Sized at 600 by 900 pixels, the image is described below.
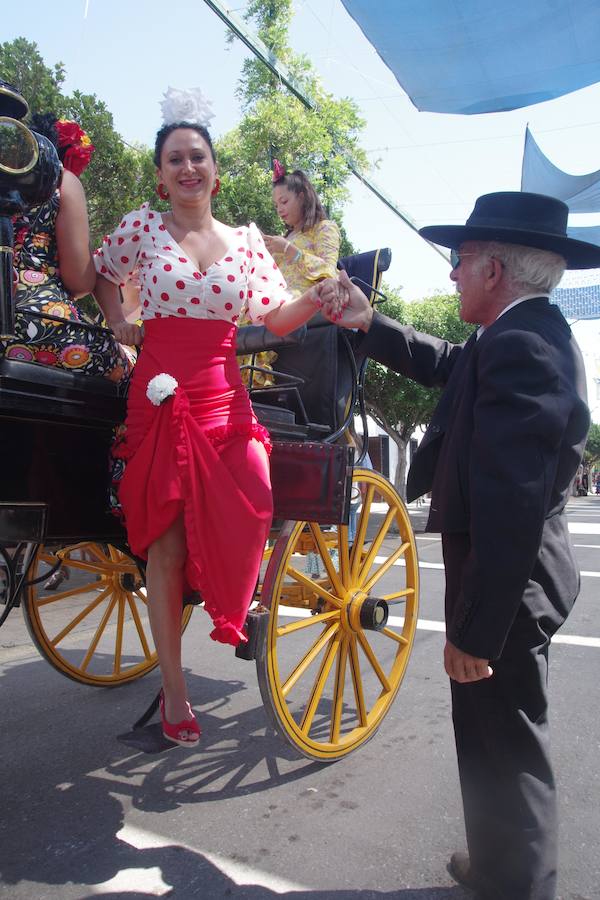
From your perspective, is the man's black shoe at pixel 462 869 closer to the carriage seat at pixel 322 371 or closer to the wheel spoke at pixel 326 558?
the wheel spoke at pixel 326 558

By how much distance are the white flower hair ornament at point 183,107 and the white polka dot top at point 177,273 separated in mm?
305

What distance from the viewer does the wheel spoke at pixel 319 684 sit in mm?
2783

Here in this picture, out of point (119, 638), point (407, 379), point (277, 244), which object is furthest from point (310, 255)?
point (407, 379)

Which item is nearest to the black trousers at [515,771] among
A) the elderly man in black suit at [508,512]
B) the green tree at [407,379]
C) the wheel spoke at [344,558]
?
the elderly man in black suit at [508,512]

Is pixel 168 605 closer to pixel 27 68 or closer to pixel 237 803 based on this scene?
pixel 237 803

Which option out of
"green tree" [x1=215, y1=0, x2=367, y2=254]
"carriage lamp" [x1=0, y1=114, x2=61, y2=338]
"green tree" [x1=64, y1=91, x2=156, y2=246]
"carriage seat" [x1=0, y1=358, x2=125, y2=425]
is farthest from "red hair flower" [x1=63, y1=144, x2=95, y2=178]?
"green tree" [x1=215, y1=0, x2=367, y2=254]

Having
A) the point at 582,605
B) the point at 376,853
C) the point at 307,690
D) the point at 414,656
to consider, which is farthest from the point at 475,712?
the point at 582,605

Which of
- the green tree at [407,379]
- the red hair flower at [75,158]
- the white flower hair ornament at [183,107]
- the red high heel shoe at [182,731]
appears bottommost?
the red high heel shoe at [182,731]

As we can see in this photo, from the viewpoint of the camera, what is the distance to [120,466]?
2379mm

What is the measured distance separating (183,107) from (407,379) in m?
17.8

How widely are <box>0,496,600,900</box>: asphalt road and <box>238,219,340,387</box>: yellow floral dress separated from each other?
1720mm

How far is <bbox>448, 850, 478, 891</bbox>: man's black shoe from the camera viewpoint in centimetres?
207

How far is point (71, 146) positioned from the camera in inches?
89.5

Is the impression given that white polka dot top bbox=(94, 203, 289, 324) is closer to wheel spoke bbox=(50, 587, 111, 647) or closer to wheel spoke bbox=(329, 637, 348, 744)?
wheel spoke bbox=(329, 637, 348, 744)
